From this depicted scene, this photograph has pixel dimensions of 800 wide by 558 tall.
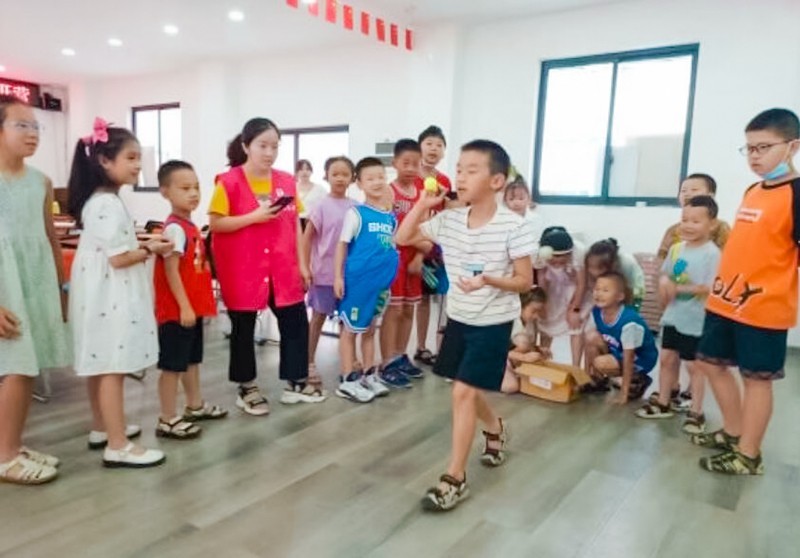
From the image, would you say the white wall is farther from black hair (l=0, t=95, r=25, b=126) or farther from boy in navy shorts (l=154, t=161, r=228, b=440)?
black hair (l=0, t=95, r=25, b=126)

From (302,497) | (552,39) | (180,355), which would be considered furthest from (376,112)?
(302,497)

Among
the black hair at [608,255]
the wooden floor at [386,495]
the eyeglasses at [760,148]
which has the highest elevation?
the eyeglasses at [760,148]

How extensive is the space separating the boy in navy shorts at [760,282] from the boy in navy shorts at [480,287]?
89cm

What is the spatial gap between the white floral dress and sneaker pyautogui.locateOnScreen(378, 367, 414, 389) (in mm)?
1477

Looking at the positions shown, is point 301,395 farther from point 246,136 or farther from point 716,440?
point 716,440

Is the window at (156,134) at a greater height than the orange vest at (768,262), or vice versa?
the window at (156,134)

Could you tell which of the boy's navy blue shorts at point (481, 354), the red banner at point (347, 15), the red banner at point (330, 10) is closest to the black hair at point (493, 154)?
the boy's navy blue shorts at point (481, 354)

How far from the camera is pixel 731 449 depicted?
2.27 m

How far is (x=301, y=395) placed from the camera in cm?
283

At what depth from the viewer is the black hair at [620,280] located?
297 centimetres

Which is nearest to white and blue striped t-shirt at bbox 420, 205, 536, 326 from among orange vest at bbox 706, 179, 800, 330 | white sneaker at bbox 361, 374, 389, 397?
orange vest at bbox 706, 179, 800, 330

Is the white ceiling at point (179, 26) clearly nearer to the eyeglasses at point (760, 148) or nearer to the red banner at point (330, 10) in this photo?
the red banner at point (330, 10)

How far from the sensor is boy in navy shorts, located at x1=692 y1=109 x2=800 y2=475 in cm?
202

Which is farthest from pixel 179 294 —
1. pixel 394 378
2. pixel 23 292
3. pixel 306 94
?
pixel 306 94
